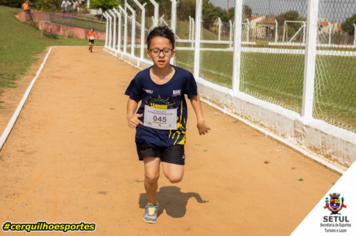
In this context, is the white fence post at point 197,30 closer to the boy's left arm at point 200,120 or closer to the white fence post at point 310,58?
the white fence post at point 310,58

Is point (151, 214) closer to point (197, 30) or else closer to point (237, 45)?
point (237, 45)

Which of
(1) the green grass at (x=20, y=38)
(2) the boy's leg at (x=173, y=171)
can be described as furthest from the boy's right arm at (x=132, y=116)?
(1) the green grass at (x=20, y=38)

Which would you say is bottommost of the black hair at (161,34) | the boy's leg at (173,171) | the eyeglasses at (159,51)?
the boy's leg at (173,171)

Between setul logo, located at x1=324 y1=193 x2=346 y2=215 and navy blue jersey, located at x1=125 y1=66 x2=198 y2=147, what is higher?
navy blue jersey, located at x1=125 y1=66 x2=198 y2=147

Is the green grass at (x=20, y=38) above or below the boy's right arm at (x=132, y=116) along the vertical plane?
above

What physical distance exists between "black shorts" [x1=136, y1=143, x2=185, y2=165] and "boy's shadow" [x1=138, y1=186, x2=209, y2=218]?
612 millimetres

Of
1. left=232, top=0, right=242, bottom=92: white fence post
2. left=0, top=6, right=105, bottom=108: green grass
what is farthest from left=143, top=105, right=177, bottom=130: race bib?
left=0, top=6, right=105, bottom=108: green grass

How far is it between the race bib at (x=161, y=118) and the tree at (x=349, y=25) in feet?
11.5

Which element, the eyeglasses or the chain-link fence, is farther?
the chain-link fence

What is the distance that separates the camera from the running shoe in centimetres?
381

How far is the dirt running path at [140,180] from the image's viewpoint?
3.88 m

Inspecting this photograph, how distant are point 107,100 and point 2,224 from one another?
6972mm

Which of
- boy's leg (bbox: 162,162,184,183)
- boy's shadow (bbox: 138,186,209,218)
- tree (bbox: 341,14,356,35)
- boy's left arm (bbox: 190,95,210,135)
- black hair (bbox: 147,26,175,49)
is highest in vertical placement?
tree (bbox: 341,14,356,35)

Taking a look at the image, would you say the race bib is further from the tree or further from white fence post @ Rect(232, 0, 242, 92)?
white fence post @ Rect(232, 0, 242, 92)
